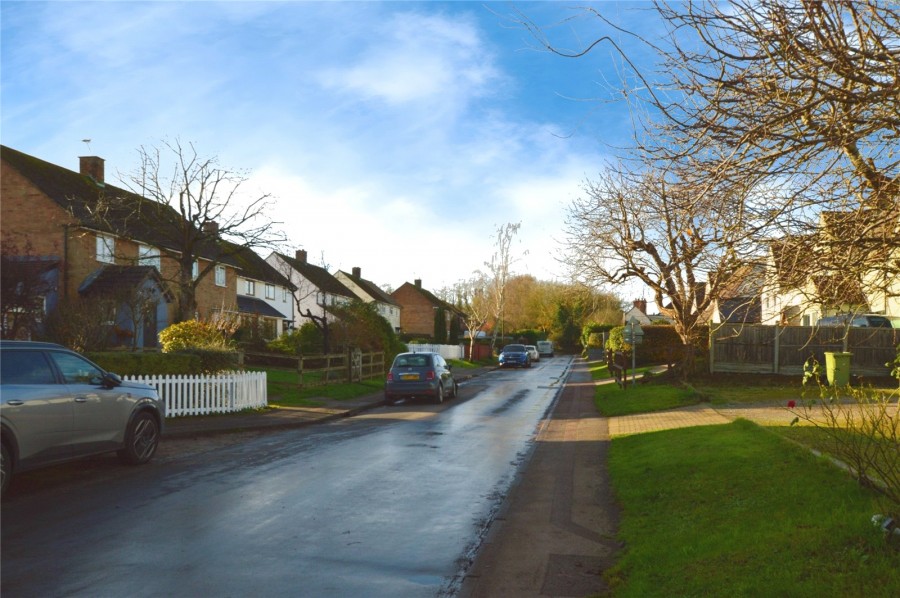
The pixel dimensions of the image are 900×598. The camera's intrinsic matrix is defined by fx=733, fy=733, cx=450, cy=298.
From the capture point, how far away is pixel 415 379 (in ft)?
76.5

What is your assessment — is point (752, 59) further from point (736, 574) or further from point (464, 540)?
point (464, 540)

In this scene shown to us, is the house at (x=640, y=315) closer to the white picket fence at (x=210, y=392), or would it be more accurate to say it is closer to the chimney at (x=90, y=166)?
the white picket fence at (x=210, y=392)

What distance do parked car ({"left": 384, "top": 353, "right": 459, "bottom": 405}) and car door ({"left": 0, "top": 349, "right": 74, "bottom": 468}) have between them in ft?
47.0

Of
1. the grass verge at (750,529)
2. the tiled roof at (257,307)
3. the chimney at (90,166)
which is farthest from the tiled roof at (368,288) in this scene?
the grass verge at (750,529)

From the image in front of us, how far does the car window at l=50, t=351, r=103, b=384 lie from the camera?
374 inches

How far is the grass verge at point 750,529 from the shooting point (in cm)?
484

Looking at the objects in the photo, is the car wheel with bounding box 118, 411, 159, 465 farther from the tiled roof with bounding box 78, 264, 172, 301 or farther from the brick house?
the tiled roof with bounding box 78, 264, 172, 301

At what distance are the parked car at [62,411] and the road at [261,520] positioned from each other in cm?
41

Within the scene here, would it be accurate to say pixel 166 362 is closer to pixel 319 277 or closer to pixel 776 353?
pixel 776 353

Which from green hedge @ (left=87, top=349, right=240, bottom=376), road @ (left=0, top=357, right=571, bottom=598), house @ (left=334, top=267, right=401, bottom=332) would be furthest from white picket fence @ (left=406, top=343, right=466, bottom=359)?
road @ (left=0, top=357, right=571, bottom=598)

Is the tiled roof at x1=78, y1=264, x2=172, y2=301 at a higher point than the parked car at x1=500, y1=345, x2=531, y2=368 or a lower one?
higher

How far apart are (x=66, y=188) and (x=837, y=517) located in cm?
3440

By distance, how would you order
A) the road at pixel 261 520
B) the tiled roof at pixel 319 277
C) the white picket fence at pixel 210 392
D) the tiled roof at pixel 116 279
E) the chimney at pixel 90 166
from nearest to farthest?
the road at pixel 261 520 < the white picket fence at pixel 210 392 < the tiled roof at pixel 116 279 < the chimney at pixel 90 166 < the tiled roof at pixel 319 277

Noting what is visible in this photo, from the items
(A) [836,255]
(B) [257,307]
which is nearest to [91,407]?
(A) [836,255]
